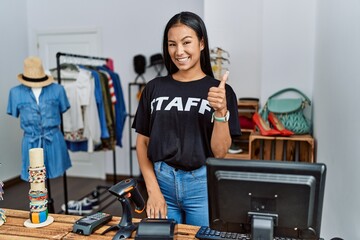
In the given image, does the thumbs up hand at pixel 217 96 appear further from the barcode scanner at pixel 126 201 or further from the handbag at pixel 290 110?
the handbag at pixel 290 110

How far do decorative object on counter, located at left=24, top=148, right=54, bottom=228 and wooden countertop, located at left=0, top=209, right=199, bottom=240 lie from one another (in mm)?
34

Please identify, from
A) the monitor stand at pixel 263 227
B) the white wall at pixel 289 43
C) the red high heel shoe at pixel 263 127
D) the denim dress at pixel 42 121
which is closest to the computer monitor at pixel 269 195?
the monitor stand at pixel 263 227

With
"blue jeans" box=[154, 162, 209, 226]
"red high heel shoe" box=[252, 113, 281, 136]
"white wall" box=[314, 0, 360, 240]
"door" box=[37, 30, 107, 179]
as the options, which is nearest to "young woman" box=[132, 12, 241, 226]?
"blue jeans" box=[154, 162, 209, 226]

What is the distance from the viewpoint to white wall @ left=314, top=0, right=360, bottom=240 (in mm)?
1388

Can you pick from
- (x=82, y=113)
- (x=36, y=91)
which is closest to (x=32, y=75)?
(x=36, y=91)

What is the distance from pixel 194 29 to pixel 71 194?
3193 millimetres

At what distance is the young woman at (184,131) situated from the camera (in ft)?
4.19

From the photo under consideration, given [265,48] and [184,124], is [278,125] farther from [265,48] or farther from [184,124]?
[184,124]

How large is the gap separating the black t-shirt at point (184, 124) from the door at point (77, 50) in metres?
3.23

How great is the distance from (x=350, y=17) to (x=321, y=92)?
3.13ft

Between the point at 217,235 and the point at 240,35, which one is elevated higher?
the point at 240,35

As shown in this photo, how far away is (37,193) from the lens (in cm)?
123

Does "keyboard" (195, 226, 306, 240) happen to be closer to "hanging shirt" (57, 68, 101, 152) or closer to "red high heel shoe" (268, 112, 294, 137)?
"red high heel shoe" (268, 112, 294, 137)

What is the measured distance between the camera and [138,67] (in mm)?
4031
